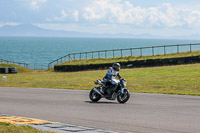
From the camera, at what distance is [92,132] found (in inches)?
305

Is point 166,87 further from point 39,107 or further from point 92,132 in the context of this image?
point 92,132

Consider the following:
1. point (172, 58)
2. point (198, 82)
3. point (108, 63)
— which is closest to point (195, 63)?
point (172, 58)

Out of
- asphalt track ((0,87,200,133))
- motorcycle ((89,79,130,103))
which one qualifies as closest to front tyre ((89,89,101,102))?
motorcycle ((89,79,130,103))

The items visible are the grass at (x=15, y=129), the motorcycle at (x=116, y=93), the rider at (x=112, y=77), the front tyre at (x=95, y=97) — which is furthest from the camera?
the front tyre at (x=95, y=97)

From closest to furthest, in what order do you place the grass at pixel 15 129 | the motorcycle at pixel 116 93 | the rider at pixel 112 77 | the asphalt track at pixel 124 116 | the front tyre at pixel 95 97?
1. the grass at pixel 15 129
2. the asphalt track at pixel 124 116
3. the motorcycle at pixel 116 93
4. the rider at pixel 112 77
5. the front tyre at pixel 95 97

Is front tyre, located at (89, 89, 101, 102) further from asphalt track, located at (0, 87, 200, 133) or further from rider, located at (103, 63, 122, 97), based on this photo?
asphalt track, located at (0, 87, 200, 133)

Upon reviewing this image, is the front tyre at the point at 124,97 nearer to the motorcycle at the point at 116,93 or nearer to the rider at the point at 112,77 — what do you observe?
the motorcycle at the point at 116,93

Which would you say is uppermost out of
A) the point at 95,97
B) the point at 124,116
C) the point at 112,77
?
the point at 112,77

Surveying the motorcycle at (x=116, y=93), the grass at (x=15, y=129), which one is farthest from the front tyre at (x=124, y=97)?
the grass at (x=15, y=129)

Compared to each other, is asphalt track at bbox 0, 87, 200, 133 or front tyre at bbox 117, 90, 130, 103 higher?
front tyre at bbox 117, 90, 130, 103

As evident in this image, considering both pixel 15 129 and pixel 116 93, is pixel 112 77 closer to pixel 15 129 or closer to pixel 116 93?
pixel 116 93

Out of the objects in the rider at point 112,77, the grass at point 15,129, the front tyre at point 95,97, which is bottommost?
the grass at point 15,129

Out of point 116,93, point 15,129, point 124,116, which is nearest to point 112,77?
point 116,93

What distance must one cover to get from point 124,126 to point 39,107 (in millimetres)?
5117
